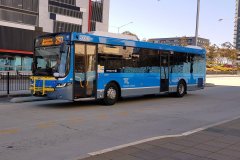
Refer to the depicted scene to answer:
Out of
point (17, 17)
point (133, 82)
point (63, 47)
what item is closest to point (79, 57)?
point (63, 47)

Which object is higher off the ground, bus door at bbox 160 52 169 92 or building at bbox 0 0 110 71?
building at bbox 0 0 110 71

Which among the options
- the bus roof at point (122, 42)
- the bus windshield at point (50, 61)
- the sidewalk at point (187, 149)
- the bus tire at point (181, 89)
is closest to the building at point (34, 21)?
the bus tire at point (181, 89)

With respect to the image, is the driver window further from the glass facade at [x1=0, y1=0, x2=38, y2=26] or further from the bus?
the glass facade at [x1=0, y1=0, x2=38, y2=26]

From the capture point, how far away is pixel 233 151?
7148mm

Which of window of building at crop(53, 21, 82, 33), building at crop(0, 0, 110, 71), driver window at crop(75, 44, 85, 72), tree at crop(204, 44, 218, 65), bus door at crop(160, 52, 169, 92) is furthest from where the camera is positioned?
tree at crop(204, 44, 218, 65)

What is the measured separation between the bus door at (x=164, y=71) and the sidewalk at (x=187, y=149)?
10227 mm

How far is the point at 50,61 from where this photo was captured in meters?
14.4

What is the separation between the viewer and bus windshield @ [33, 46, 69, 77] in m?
14.0

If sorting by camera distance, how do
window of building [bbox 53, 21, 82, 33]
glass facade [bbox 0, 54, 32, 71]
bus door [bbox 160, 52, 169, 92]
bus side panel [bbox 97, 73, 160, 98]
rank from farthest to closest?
window of building [bbox 53, 21, 82, 33]
glass facade [bbox 0, 54, 32, 71]
bus door [bbox 160, 52, 169, 92]
bus side panel [bbox 97, 73, 160, 98]

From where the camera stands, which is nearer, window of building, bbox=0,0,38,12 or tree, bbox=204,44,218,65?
window of building, bbox=0,0,38,12

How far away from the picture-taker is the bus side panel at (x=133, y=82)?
50.2 feet

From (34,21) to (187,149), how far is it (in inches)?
2032

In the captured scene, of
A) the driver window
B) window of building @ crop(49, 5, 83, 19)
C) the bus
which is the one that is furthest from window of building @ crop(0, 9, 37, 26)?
the driver window

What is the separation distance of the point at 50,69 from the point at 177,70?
8466mm
